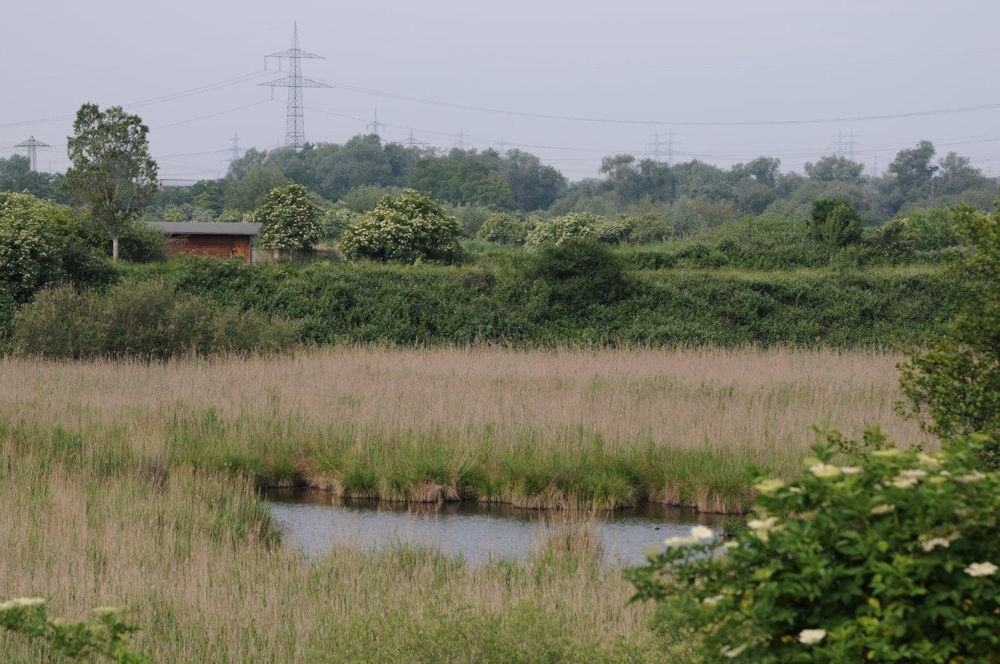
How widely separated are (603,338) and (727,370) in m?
7.72

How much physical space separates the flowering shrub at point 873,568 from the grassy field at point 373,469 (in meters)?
2.26

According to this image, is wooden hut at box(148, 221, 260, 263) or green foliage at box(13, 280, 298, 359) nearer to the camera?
green foliage at box(13, 280, 298, 359)

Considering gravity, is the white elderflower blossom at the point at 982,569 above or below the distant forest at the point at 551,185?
below

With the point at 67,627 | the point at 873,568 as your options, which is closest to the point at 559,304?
the point at 67,627

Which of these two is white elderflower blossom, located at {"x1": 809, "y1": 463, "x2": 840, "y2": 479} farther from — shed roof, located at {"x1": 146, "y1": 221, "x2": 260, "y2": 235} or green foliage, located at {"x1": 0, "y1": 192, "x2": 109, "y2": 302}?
shed roof, located at {"x1": 146, "y1": 221, "x2": 260, "y2": 235}

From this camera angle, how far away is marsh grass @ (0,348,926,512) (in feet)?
39.5

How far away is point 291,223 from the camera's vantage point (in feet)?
119

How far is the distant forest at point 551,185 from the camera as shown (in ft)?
225

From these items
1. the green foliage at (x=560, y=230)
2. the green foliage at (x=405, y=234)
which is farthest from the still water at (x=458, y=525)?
the green foliage at (x=560, y=230)

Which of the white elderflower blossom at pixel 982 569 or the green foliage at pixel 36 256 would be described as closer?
the white elderflower blossom at pixel 982 569

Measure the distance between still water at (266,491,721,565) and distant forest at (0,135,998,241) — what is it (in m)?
45.5

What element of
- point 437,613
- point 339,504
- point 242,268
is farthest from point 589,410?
point 242,268

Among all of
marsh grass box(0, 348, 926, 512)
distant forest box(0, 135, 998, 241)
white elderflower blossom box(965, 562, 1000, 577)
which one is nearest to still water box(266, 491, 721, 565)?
marsh grass box(0, 348, 926, 512)

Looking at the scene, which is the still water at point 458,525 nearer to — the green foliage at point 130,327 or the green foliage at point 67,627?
the green foliage at point 67,627
